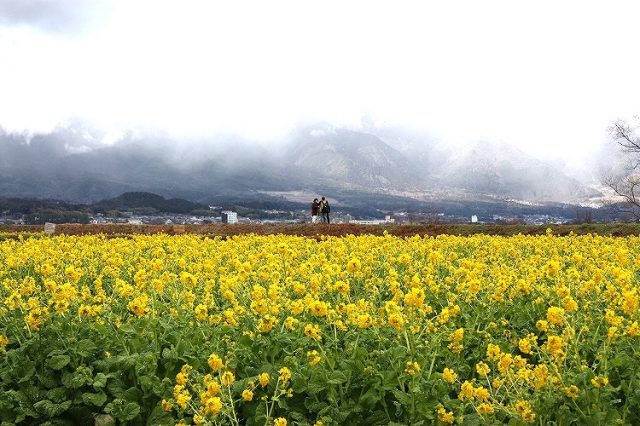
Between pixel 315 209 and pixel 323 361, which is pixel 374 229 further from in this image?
pixel 323 361

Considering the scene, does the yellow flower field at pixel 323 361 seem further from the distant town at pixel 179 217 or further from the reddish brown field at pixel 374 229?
the distant town at pixel 179 217

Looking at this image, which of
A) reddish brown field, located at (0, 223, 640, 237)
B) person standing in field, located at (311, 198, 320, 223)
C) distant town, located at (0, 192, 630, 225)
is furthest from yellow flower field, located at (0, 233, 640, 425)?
person standing in field, located at (311, 198, 320, 223)

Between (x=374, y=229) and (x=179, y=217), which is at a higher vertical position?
(x=374, y=229)

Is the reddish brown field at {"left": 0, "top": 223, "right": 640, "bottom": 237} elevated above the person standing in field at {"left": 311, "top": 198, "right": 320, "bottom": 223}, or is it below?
below

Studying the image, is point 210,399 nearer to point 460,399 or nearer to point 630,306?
point 460,399

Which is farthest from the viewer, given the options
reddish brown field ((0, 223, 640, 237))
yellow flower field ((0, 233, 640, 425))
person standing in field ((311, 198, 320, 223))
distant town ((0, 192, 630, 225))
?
person standing in field ((311, 198, 320, 223))

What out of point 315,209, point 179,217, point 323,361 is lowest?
point 179,217

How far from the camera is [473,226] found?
95.0ft

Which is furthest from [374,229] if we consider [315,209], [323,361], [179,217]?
[179,217]

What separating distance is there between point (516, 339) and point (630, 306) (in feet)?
4.69

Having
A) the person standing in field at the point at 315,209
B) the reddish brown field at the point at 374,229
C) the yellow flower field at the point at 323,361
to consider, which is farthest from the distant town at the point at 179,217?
the yellow flower field at the point at 323,361

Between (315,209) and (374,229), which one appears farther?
(315,209)

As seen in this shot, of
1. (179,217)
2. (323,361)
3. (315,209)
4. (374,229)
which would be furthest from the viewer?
(179,217)

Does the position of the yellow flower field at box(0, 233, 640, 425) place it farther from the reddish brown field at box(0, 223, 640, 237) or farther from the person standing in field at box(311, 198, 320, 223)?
the person standing in field at box(311, 198, 320, 223)
